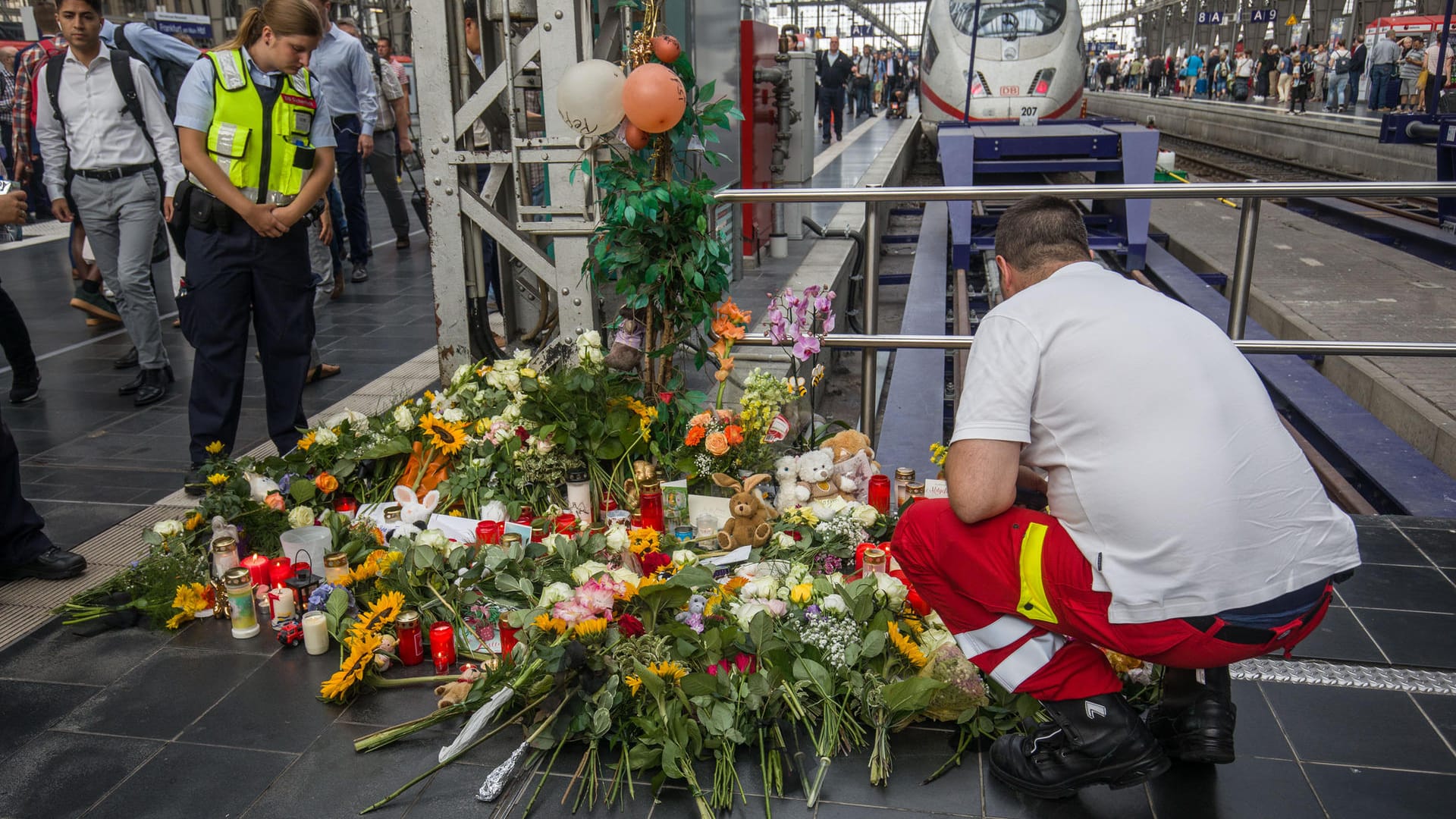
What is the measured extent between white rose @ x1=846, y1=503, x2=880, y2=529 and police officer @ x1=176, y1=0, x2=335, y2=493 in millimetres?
2326

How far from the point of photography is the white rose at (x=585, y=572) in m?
2.92

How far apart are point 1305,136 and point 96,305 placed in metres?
20.6

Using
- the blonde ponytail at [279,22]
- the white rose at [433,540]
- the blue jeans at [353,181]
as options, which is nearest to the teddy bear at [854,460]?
the white rose at [433,540]

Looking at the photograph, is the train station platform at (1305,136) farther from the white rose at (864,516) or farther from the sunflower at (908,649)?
the sunflower at (908,649)

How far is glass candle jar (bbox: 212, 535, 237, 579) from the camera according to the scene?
328 cm

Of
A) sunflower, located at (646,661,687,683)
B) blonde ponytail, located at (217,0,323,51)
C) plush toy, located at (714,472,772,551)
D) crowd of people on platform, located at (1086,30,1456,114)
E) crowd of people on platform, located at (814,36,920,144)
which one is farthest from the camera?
crowd of people on platform, located at (1086,30,1456,114)

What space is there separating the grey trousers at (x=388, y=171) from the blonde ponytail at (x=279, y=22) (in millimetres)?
4681

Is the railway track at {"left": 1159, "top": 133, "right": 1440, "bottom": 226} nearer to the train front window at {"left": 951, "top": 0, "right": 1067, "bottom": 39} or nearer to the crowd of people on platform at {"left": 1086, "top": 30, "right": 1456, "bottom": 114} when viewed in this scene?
the crowd of people on platform at {"left": 1086, "top": 30, "right": 1456, "bottom": 114}

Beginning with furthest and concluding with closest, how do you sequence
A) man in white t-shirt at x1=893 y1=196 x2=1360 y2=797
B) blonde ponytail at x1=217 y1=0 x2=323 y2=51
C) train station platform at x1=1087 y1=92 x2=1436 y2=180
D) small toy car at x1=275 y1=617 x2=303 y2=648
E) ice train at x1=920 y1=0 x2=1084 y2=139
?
train station platform at x1=1087 y1=92 x2=1436 y2=180
ice train at x1=920 y1=0 x2=1084 y2=139
blonde ponytail at x1=217 y1=0 x2=323 y2=51
small toy car at x1=275 y1=617 x2=303 y2=648
man in white t-shirt at x1=893 y1=196 x2=1360 y2=797

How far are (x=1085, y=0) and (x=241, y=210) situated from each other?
317 feet

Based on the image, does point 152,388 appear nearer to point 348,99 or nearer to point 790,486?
point 348,99

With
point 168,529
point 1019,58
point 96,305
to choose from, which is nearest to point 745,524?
point 168,529

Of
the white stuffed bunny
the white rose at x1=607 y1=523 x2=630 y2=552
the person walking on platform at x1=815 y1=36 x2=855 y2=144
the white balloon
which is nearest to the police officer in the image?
the white stuffed bunny

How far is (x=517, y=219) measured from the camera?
14.5ft
